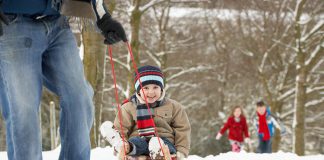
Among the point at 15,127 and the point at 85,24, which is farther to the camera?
the point at 85,24

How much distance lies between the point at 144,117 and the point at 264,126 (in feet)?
25.3

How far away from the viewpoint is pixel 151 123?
13.4 feet

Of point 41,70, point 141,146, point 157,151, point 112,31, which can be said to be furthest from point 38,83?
point 141,146

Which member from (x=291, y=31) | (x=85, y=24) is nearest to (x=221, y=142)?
(x=291, y=31)

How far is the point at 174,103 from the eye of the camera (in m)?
4.23

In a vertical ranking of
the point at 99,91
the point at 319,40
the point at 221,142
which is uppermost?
the point at 319,40

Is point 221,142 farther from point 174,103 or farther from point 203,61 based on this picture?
point 174,103

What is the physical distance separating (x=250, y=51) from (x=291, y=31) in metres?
2.16

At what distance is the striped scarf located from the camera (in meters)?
4.09

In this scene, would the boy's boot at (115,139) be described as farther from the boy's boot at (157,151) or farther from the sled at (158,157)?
the boy's boot at (157,151)

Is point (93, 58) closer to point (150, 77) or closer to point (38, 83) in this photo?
point (150, 77)

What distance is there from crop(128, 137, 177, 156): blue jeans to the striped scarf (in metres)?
0.12

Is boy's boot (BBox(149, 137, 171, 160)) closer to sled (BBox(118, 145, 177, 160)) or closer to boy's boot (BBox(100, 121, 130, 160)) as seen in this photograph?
sled (BBox(118, 145, 177, 160))

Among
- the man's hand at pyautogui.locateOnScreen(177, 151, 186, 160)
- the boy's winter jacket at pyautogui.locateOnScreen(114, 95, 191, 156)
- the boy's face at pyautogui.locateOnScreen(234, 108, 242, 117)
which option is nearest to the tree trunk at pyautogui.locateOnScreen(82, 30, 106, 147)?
the boy's face at pyautogui.locateOnScreen(234, 108, 242, 117)
